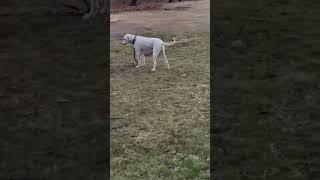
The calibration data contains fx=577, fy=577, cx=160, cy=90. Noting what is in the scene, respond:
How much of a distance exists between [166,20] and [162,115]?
7.62 m

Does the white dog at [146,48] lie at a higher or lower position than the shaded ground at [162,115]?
higher

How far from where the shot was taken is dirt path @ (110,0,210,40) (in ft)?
36.4

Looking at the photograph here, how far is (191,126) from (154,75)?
228 centimetres

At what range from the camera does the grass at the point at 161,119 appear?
392 cm

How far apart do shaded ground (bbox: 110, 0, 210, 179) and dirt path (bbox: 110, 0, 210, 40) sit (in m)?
1.67
